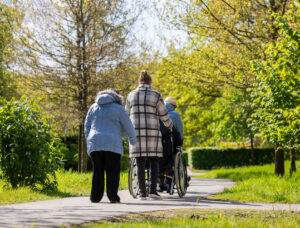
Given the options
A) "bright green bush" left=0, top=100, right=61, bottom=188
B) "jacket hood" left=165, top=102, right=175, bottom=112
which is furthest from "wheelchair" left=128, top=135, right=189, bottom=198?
"bright green bush" left=0, top=100, right=61, bottom=188

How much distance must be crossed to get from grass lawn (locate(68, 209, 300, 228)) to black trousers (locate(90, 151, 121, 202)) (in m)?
1.14

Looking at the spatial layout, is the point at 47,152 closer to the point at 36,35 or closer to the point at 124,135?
the point at 124,135

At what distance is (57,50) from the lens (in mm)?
13617

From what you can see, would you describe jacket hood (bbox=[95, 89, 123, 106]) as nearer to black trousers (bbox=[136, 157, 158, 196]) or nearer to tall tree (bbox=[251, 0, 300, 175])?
black trousers (bbox=[136, 157, 158, 196])

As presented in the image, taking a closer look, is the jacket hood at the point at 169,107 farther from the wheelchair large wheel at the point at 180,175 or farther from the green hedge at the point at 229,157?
the green hedge at the point at 229,157

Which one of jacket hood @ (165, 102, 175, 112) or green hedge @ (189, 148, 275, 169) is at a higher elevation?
jacket hood @ (165, 102, 175, 112)

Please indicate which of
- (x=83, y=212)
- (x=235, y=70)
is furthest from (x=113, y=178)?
(x=235, y=70)

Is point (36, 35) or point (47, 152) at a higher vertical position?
point (36, 35)

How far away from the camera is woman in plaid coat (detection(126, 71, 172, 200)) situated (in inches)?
282

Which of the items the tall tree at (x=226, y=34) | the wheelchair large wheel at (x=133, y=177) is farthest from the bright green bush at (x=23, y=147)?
the tall tree at (x=226, y=34)

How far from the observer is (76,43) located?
543 inches

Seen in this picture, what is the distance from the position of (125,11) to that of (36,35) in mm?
2836

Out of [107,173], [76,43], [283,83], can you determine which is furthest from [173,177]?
[76,43]

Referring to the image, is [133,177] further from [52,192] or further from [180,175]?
[52,192]
